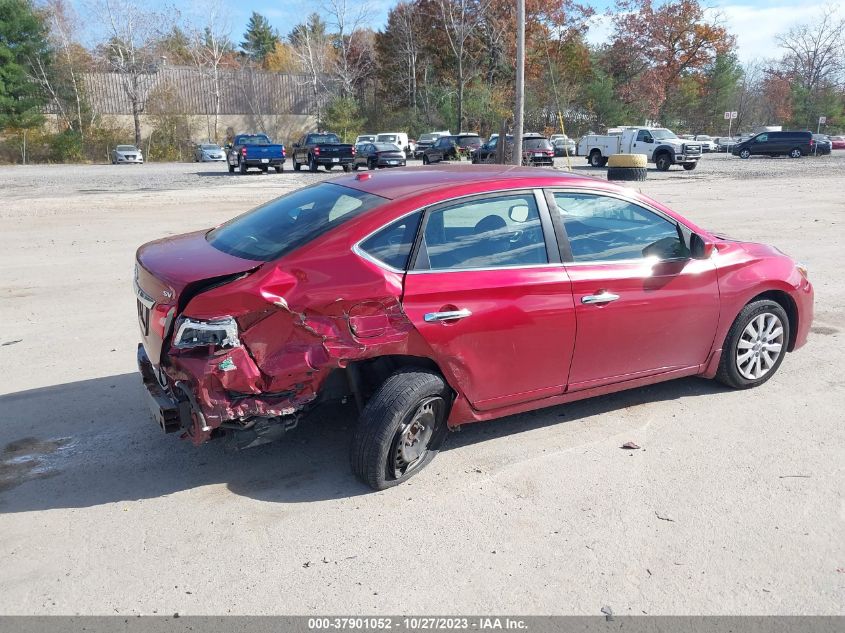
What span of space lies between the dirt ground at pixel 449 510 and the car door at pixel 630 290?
1.56 feet

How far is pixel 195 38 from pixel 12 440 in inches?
2647

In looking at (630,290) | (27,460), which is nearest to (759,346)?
(630,290)

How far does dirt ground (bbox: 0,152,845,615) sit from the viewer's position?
303cm

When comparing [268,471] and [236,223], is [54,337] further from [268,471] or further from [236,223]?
[268,471]

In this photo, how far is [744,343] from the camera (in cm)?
509

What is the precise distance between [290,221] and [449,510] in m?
1.91

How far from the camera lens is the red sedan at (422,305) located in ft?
11.7

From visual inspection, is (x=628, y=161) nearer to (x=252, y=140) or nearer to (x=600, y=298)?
(x=252, y=140)

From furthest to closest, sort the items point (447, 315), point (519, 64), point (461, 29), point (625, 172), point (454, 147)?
point (461, 29) < point (454, 147) < point (625, 172) < point (519, 64) < point (447, 315)

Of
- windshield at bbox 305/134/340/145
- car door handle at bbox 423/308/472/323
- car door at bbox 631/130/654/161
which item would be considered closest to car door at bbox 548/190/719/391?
car door handle at bbox 423/308/472/323

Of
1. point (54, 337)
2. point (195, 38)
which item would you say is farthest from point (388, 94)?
point (54, 337)

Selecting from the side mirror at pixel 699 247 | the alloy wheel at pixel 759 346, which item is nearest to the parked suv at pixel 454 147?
the alloy wheel at pixel 759 346

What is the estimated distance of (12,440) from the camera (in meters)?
4.44

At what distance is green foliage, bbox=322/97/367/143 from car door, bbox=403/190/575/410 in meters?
58.4
